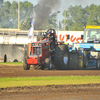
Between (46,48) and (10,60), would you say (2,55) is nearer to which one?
(10,60)

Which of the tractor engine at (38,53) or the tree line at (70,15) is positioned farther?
the tree line at (70,15)

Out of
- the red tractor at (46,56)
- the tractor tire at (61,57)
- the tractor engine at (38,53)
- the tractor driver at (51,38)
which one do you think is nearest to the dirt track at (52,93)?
the tractor engine at (38,53)

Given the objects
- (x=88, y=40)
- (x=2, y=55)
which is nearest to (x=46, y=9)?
(x=88, y=40)

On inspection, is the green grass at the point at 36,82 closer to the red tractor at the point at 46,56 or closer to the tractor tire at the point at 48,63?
the red tractor at the point at 46,56

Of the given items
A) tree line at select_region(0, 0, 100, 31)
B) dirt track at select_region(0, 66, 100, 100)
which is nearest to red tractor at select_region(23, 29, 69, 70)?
dirt track at select_region(0, 66, 100, 100)

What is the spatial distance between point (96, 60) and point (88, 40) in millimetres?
2355

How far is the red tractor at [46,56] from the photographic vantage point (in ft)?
52.4

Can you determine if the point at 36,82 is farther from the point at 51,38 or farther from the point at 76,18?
the point at 76,18

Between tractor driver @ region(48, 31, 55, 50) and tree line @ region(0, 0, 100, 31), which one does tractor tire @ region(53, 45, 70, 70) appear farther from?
tree line @ region(0, 0, 100, 31)

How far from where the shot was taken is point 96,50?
19250 millimetres

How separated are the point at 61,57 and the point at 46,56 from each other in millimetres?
962

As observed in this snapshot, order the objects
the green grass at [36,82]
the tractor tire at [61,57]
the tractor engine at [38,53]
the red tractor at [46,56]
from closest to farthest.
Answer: the green grass at [36,82]
the tractor engine at [38,53]
the red tractor at [46,56]
the tractor tire at [61,57]

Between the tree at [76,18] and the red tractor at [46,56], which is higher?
the tree at [76,18]

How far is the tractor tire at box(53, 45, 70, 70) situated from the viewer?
17.0 meters
